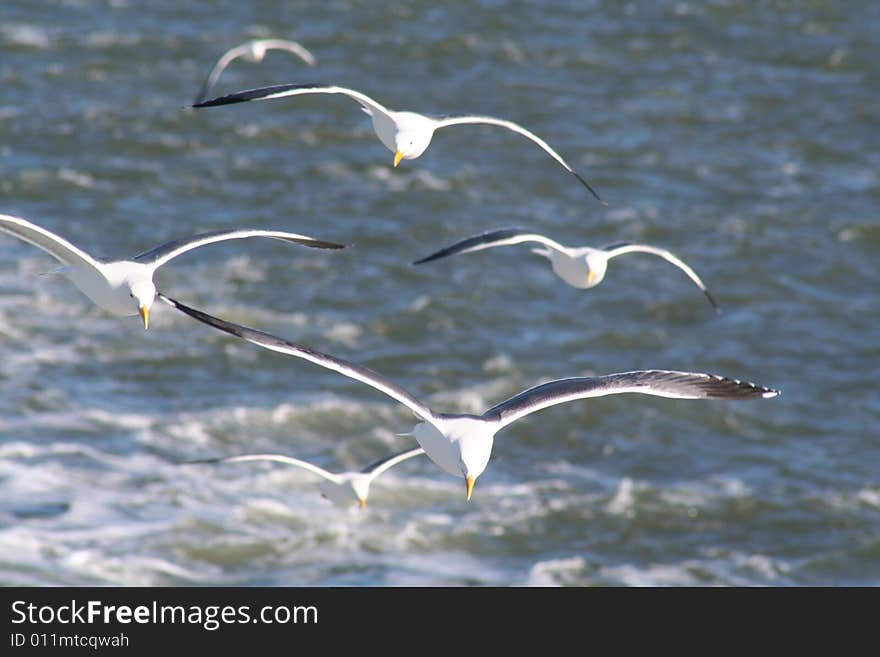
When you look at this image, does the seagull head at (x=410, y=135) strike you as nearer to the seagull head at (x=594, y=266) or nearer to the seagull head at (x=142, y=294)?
the seagull head at (x=594, y=266)

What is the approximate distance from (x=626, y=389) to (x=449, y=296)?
15.8 m

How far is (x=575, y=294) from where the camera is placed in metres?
27.7

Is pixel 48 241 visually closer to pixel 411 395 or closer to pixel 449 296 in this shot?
pixel 411 395

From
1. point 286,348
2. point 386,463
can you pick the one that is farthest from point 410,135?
point 286,348

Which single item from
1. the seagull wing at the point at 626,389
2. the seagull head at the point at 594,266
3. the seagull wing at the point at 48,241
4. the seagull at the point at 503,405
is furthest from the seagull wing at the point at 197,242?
the seagull head at the point at 594,266

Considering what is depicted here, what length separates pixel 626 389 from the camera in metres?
11.3

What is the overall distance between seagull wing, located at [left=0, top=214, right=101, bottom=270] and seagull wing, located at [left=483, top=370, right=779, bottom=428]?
3218 millimetres

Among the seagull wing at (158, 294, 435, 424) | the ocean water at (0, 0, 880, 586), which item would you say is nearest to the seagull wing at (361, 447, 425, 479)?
the ocean water at (0, 0, 880, 586)

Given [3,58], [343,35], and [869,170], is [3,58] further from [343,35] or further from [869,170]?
[869,170]

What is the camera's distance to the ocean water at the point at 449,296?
20.2 m

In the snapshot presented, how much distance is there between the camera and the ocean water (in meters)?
20.2

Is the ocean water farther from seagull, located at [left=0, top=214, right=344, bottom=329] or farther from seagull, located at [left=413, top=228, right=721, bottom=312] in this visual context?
seagull, located at [left=0, top=214, right=344, bottom=329]

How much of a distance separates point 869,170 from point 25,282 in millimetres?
18296
